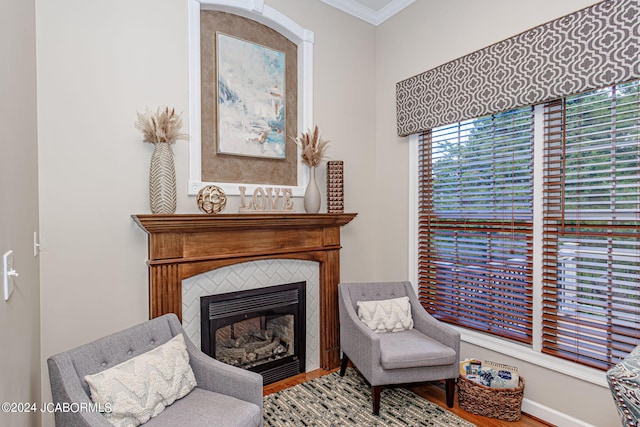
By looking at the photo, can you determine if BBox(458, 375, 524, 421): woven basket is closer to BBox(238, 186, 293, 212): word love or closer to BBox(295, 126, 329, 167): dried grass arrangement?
BBox(238, 186, 293, 212): word love

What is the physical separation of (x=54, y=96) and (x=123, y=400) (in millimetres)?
1676

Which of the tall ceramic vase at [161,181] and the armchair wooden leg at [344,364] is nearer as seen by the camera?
the tall ceramic vase at [161,181]

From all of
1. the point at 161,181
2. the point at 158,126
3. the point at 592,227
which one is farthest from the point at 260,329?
the point at 592,227

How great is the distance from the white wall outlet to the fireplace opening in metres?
1.37

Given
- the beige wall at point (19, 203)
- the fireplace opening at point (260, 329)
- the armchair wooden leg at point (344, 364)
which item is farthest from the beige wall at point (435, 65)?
the beige wall at point (19, 203)

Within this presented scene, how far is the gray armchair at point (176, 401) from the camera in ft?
4.75

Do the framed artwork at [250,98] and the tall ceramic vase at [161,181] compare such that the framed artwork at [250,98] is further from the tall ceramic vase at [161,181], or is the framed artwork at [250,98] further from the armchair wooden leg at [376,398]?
the armchair wooden leg at [376,398]

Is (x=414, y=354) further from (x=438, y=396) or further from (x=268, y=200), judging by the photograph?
(x=268, y=200)

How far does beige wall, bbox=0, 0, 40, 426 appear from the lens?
1052 mm

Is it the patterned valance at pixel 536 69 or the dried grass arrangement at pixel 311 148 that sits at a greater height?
the patterned valance at pixel 536 69

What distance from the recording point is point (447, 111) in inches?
108

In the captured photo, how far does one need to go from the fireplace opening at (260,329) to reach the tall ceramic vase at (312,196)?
0.65 m

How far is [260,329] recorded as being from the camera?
9.23ft

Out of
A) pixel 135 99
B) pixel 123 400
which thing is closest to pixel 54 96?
pixel 135 99
